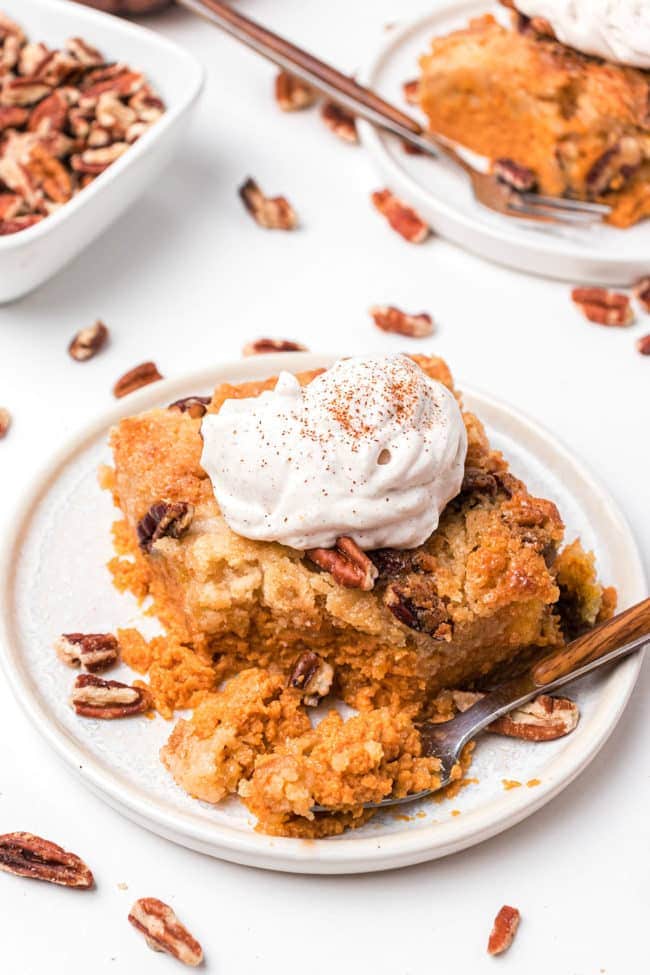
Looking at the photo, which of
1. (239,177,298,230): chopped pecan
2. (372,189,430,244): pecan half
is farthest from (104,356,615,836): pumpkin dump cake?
(239,177,298,230): chopped pecan

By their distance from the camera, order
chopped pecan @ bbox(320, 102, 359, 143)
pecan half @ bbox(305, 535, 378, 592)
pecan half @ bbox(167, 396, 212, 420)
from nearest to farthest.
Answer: pecan half @ bbox(305, 535, 378, 592), pecan half @ bbox(167, 396, 212, 420), chopped pecan @ bbox(320, 102, 359, 143)

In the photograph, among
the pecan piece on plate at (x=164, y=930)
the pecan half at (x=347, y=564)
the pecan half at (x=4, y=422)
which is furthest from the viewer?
the pecan half at (x=4, y=422)

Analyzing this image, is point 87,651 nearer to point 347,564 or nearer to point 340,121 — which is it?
point 347,564

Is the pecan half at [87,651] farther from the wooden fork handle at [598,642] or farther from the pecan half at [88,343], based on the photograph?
the pecan half at [88,343]

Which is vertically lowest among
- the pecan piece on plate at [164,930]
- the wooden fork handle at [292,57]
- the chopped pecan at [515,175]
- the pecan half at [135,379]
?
the pecan piece on plate at [164,930]

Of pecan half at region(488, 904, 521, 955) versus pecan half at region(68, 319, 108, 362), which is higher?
pecan half at region(68, 319, 108, 362)

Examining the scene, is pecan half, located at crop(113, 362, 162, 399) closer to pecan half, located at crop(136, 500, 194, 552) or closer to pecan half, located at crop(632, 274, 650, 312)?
pecan half, located at crop(136, 500, 194, 552)

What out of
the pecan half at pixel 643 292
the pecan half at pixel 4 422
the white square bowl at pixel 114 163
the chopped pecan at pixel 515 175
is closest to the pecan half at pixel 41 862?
the pecan half at pixel 4 422
